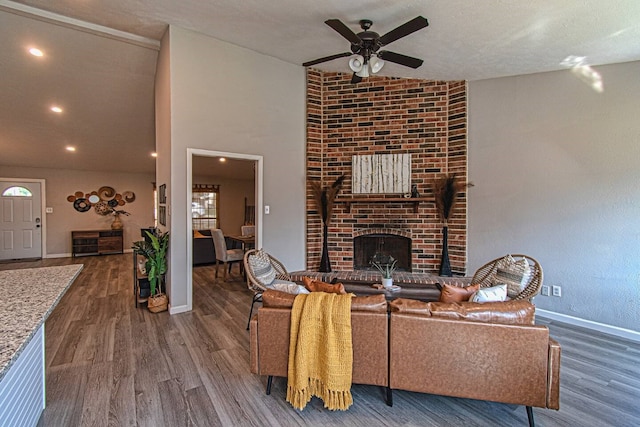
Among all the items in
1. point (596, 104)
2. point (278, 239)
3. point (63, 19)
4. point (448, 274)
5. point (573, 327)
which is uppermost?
point (63, 19)

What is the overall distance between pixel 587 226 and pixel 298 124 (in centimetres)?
384

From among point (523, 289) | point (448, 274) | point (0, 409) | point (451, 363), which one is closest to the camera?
point (0, 409)

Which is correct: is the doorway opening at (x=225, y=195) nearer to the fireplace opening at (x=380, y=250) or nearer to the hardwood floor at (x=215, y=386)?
the fireplace opening at (x=380, y=250)

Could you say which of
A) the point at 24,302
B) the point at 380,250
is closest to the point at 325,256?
the point at 380,250

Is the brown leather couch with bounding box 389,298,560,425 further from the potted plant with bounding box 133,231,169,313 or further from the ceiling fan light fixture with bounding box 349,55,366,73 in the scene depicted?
the potted plant with bounding box 133,231,169,313

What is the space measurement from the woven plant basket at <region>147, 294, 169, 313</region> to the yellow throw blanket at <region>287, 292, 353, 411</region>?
8.14 feet

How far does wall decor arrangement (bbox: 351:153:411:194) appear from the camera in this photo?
4.66 m

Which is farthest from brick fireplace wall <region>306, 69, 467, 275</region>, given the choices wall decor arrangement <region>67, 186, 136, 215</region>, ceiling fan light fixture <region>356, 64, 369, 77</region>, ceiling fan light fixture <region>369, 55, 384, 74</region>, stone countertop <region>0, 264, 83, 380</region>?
wall decor arrangement <region>67, 186, 136, 215</region>

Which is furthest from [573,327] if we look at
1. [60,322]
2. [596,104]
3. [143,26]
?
[143,26]

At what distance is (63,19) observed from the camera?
11.5 feet

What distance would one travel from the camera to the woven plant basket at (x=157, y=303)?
3.79m

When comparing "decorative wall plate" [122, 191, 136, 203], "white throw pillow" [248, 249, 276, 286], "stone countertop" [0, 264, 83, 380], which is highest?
"decorative wall plate" [122, 191, 136, 203]

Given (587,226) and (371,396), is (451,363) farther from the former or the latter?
(587,226)

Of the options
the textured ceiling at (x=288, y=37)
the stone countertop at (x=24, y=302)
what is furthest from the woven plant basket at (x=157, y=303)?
the textured ceiling at (x=288, y=37)
